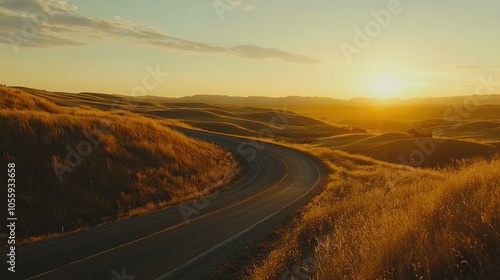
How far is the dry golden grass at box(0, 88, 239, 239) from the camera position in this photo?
16.7m

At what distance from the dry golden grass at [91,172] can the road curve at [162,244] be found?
2.10 metres

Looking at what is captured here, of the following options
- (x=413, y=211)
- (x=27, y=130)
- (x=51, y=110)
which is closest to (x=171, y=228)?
(x=413, y=211)

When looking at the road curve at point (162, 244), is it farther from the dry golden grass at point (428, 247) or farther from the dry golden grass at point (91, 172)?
the dry golden grass at point (428, 247)

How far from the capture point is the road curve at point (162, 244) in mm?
10312

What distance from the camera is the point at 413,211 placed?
8.04m

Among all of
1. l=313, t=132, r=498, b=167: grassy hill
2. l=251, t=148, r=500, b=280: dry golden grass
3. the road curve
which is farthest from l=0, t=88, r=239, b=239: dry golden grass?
l=313, t=132, r=498, b=167: grassy hill

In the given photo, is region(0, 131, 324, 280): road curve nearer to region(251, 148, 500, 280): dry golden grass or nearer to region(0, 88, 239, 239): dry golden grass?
region(0, 88, 239, 239): dry golden grass

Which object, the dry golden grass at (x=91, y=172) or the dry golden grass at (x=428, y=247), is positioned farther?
the dry golden grass at (x=91, y=172)

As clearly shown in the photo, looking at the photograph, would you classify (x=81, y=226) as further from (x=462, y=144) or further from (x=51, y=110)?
(x=462, y=144)

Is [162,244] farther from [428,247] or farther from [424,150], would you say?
[424,150]

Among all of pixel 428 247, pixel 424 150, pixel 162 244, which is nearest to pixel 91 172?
pixel 162 244

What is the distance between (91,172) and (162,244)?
9340 millimetres

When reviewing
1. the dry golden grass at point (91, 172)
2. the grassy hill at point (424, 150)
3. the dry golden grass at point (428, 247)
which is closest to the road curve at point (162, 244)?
the dry golden grass at point (91, 172)

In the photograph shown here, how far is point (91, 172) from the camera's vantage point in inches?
803
